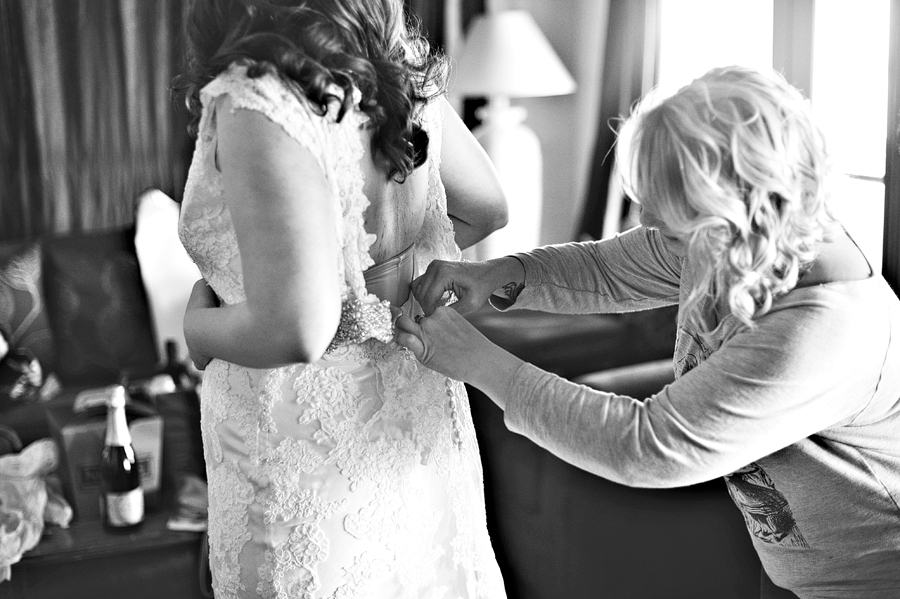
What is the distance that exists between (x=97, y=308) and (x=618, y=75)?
8.73 feet

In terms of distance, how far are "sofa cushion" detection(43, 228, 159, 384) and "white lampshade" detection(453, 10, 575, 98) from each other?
65.8 inches

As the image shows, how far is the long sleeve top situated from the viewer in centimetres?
92

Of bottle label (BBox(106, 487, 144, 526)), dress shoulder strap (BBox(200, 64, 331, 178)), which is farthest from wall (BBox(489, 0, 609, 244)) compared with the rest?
dress shoulder strap (BBox(200, 64, 331, 178))

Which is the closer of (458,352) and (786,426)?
(786,426)

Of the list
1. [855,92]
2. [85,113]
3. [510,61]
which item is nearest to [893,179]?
[855,92]

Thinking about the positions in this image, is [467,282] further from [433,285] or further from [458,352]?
[458,352]

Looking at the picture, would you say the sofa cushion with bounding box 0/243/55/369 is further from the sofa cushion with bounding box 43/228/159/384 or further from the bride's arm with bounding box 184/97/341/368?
the bride's arm with bounding box 184/97/341/368

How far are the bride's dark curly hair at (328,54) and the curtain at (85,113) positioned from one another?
9.89ft

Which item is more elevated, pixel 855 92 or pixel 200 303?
pixel 855 92

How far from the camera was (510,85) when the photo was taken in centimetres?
383

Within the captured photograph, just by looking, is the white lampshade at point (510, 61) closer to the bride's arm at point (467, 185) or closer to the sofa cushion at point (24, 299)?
the sofa cushion at point (24, 299)

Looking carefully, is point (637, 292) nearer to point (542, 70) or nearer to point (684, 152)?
point (684, 152)

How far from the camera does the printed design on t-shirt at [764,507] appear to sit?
1091 mm

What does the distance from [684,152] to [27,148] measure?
3.58 m
